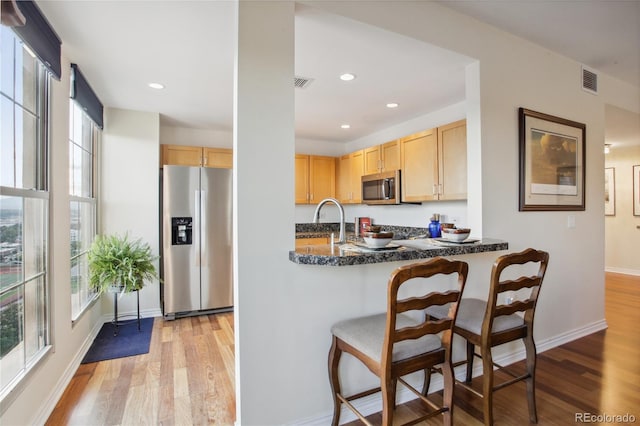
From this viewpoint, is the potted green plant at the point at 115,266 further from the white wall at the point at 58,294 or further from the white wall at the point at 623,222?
the white wall at the point at 623,222

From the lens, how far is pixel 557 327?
2750 millimetres

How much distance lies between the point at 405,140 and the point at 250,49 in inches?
100

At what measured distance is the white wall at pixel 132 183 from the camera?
349cm

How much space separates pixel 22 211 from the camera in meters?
1.81

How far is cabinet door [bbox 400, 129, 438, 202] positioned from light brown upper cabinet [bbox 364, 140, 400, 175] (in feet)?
0.39

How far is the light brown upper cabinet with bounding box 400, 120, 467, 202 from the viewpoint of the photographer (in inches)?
119

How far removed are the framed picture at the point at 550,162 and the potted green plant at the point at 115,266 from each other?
354 centimetres

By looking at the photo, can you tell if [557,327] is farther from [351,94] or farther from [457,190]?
[351,94]

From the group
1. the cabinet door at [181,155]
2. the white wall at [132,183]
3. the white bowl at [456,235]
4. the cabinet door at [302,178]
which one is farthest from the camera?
the cabinet door at [302,178]

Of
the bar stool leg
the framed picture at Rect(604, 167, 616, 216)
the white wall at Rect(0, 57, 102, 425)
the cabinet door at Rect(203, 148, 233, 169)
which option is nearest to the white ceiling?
the white wall at Rect(0, 57, 102, 425)

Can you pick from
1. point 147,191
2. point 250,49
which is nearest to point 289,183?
point 250,49

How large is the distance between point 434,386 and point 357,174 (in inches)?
123

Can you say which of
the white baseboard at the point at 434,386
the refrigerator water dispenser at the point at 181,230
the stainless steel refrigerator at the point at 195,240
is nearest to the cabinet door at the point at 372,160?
the stainless steel refrigerator at the point at 195,240

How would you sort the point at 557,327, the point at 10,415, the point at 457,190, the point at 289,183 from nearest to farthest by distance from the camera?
the point at 10,415, the point at 289,183, the point at 557,327, the point at 457,190
